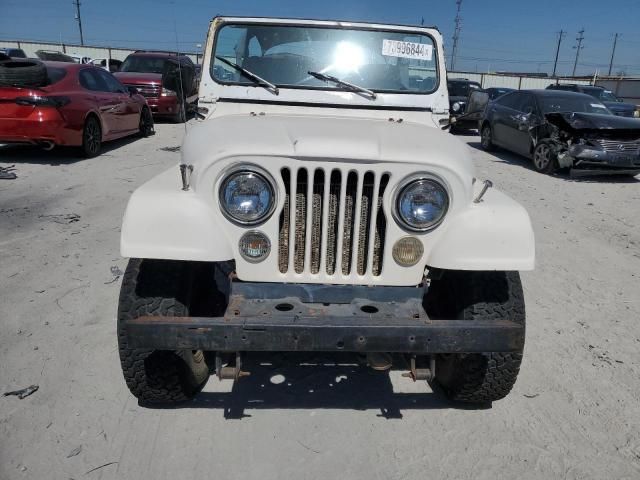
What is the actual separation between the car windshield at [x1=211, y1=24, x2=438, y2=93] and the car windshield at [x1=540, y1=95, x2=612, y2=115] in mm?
7528

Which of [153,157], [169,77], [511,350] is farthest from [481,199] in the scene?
[153,157]

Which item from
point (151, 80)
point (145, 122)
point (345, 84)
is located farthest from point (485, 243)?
point (151, 80)

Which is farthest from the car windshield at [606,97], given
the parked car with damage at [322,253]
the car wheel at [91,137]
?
the parked car with damage at [322,253]

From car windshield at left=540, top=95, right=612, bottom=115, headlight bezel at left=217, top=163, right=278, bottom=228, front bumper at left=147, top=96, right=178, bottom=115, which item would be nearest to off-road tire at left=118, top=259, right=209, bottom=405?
headlight bezel at left=217, top=163, right=278, bottom=228

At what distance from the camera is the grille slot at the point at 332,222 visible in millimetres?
2223

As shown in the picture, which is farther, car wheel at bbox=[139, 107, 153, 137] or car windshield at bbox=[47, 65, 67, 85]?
car wheel at bbox=[139, 107, 153, 137]

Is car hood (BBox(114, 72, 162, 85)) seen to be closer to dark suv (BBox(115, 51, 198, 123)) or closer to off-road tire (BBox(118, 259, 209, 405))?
dark suv (BBox(115, 51, 198, 123))

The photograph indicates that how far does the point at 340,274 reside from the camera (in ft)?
7.66

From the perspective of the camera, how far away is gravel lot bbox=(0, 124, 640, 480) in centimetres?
236

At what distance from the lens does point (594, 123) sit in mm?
8789

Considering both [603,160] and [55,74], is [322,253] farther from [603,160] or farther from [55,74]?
[603,160]

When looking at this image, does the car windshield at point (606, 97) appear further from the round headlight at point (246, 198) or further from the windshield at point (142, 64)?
the round headlight at point (246, 198)

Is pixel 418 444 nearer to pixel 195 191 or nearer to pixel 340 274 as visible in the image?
pixel 340 274

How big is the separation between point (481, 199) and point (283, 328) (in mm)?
1143
